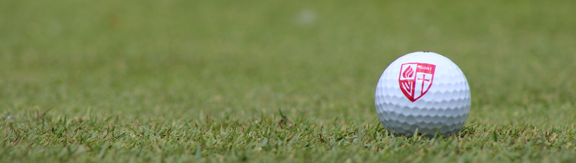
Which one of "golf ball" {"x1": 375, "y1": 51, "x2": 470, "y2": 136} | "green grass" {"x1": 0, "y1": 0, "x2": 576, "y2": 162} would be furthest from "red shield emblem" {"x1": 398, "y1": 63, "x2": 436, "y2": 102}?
"green grass" {"x1": 0, "y1": 0, "x2": 576, "y2": 162}

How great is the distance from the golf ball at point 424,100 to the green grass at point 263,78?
0.34 ft

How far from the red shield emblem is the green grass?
0.24m

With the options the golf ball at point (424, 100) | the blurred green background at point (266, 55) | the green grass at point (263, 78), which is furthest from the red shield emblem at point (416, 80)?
the blurred green background at point (266, 55)

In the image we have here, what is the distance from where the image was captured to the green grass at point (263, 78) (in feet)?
6.37

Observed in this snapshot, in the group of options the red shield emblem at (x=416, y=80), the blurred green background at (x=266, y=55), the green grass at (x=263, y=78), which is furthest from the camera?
the blurred green background at (x=266, y=55)

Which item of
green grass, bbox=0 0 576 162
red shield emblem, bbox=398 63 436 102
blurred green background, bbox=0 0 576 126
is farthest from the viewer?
blurred green background, bbox=0 0 576 126

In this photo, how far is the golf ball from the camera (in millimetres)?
2166

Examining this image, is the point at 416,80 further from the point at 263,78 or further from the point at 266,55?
the point at 266,55

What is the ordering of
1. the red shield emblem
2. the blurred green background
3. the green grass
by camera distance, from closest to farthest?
the green grass
the red shield emblem
the blurred green background

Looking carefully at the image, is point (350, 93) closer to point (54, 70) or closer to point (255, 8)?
point (54, 70)

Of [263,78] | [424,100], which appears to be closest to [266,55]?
[263,78]

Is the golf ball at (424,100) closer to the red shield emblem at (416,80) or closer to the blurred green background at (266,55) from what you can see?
the red shield emblem at (416,80)

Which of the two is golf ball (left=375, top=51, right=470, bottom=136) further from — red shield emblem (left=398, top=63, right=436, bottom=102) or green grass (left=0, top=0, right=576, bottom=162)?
green grass (left=0, top=0, right=576, bottom=162)

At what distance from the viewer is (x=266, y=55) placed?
6.68 m
